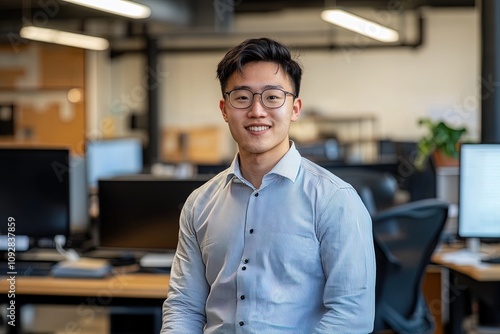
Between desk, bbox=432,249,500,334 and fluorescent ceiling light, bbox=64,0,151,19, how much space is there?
4.06 meters

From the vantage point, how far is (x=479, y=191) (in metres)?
4.06

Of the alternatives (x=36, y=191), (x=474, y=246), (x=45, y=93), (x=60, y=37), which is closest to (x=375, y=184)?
(x=474, y=246)

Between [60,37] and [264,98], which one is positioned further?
[60,37]

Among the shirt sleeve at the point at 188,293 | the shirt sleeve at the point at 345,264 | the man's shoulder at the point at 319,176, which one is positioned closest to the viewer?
the shirt sleeve at the point at 345,264

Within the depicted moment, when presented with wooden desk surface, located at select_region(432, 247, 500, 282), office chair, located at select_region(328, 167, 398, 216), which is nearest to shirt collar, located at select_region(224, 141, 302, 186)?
wooden desk surface, located at select_region(432, 247, 500, 282)

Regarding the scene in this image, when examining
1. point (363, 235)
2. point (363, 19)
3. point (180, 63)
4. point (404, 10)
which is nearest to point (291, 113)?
point (363, 235)

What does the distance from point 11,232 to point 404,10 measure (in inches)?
383

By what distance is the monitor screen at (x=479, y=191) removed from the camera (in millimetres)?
4043

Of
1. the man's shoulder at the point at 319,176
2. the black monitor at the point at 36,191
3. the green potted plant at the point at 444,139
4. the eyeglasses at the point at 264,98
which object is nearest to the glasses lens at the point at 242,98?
the eyeglasses at the point at 264,98

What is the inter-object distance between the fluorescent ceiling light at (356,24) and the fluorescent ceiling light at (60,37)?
3.14m

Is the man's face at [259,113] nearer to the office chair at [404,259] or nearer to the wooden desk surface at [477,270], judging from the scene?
the office chair at [404,259]

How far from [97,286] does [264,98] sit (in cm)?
198

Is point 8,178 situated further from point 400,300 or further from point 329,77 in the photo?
point 329,77

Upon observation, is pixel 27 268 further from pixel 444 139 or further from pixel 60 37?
pixel 60 37
